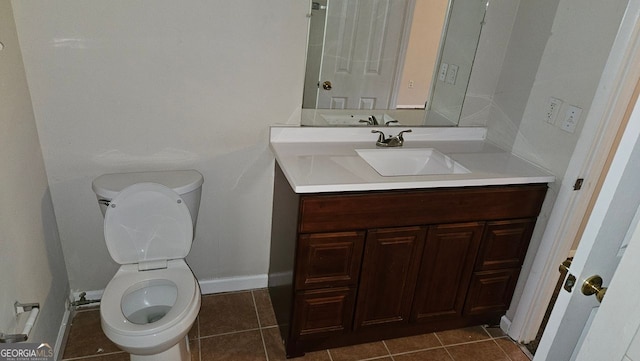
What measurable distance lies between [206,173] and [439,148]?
1232 millimetres

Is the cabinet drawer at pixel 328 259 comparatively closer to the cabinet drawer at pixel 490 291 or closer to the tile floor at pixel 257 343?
the tile floor at pixel 257 343

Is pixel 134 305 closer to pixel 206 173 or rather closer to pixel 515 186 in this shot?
pixel 206 173

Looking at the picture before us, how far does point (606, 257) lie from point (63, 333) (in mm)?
2166

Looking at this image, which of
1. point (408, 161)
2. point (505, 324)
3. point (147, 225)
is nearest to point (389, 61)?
point (408, 161)

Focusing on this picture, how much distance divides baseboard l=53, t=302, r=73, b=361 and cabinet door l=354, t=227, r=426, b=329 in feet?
4.40

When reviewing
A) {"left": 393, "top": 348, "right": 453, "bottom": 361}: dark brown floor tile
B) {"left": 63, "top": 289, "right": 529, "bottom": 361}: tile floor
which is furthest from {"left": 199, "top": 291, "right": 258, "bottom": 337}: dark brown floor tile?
{"left": 393, "top": 348, "right": 453, "bottom": 361}: dark brown floor tile

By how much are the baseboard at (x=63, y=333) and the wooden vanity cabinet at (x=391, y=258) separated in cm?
100

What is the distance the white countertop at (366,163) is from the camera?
1.69m

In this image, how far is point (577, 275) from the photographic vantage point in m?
0.99

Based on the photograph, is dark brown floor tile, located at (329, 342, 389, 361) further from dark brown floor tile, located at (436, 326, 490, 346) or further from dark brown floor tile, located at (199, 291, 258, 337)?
dark brown floor tile, located at (199, 291, 258, 337)

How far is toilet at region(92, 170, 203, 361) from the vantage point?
173 cm

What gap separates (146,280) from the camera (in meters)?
1.80

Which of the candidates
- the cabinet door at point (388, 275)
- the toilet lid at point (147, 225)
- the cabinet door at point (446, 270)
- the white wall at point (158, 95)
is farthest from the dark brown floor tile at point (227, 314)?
the cabinet door at point (446, 270)

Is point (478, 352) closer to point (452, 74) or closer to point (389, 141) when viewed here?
point (389, 141)
